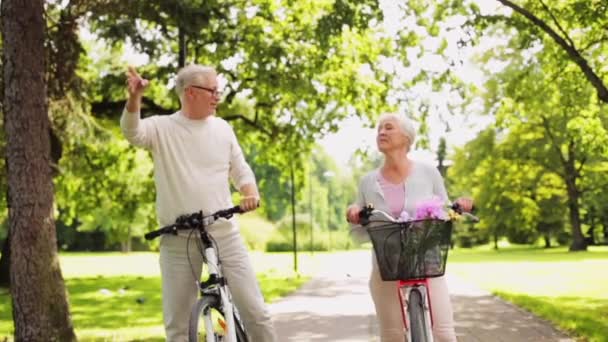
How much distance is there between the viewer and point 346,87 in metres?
20.0

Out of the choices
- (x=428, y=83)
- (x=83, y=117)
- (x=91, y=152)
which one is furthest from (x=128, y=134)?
(x=91, y=152)

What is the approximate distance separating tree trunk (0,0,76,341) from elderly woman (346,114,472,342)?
376 cm

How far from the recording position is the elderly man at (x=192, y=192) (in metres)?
4.52

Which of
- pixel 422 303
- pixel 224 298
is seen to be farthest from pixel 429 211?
pixel 224 298

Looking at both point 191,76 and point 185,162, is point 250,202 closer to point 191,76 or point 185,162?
point 185,162

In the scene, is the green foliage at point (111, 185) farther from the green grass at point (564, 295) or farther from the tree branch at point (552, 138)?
the tree branch at point (552, 138)

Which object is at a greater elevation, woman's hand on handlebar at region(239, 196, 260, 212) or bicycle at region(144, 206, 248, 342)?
woman's hand on handlebar at region(239, 196, 260, 212)

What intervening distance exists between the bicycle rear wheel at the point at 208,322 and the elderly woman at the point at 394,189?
87 centimetres

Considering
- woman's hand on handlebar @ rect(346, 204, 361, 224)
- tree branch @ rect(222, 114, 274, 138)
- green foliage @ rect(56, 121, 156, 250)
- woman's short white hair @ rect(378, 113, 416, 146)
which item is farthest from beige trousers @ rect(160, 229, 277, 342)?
green foliage @ rect(56, 121, 156, 250)

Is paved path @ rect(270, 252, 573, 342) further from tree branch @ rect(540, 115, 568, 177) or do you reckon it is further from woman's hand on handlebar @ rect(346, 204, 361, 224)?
tree branch @ rect(540, 115, 568, 177)

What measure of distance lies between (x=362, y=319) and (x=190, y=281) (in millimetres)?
6934

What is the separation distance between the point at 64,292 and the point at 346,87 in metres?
12.7

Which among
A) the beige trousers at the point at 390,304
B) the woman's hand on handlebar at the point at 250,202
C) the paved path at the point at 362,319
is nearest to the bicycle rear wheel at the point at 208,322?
the woman's hand on handlebar at the point at 250,202

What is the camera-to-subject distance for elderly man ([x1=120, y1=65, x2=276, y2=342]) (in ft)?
14.8
